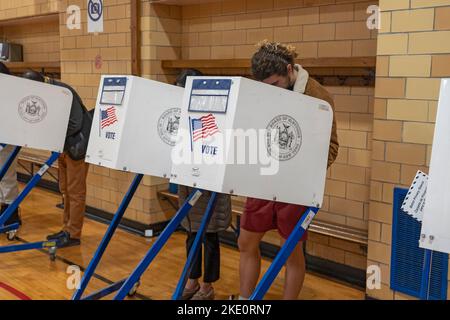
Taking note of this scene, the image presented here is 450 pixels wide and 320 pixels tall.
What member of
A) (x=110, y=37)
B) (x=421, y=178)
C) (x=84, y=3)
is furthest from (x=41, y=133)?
(x=421, y=178)

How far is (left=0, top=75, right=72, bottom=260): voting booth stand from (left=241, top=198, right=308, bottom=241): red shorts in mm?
1530

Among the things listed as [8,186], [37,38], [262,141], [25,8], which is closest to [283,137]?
[262,141]

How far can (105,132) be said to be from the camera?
91.6 inches

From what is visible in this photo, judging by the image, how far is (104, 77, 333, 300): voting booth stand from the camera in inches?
68.6

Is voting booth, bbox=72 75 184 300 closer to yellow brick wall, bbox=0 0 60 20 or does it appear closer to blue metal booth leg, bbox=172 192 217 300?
blue metal booth leg, bbox=172 192 217 300

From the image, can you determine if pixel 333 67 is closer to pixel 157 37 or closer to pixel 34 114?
pixel 157 37

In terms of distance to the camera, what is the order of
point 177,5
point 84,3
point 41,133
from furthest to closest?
1. point 84,3
2. point 177,5
3. point 41,133

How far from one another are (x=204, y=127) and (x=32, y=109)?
180 cm

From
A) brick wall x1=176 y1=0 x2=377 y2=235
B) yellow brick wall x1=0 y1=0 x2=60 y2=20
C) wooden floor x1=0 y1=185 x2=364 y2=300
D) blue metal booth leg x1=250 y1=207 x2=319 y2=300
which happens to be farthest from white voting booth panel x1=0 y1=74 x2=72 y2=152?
yellow brick wall x1=0 y1=0 x2=60 y2=20

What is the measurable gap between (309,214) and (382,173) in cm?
95

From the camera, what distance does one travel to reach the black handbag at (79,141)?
3.63 m

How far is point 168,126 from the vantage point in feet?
7.84

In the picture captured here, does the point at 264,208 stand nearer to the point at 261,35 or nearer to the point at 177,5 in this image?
the point at 261,35
